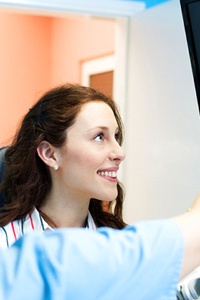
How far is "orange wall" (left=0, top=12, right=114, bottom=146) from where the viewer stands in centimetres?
452

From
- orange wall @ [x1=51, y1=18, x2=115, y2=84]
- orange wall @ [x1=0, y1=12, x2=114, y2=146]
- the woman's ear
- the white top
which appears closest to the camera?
the white top

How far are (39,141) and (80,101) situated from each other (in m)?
0.15

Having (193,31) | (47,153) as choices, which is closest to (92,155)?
(47,153)

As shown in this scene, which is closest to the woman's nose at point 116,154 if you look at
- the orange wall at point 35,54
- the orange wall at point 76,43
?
the orange wall at point 76,43

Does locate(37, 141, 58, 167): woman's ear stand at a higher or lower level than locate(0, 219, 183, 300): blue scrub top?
higher

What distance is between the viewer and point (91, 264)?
2.37ft

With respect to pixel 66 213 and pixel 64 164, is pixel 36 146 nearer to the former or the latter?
pixel 64 164

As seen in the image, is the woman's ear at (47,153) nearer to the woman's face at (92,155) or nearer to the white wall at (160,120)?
the woman's face at (92,155)

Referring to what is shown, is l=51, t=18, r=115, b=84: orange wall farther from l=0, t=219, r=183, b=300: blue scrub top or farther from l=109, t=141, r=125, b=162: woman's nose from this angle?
l=0, t=219, r=183, b=300: blue scrub top

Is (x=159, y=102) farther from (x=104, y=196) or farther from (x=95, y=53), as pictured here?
(x=95, y=53)

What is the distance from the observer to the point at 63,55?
4.79 meters

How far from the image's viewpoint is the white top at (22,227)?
161 centimetres

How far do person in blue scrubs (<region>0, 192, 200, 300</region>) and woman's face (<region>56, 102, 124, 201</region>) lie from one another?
84 cm

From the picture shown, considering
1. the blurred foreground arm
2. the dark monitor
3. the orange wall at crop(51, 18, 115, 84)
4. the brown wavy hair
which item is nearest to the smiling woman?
the brown wavy hair
